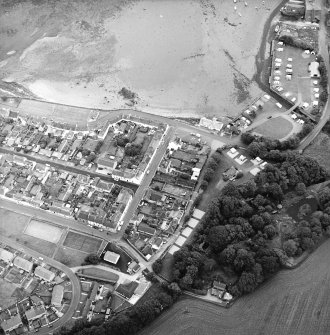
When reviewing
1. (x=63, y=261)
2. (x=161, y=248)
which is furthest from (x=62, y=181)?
(x=161, y=248)

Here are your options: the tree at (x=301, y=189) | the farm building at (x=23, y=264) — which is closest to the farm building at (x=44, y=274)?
the farm building at (x=23, y=264)

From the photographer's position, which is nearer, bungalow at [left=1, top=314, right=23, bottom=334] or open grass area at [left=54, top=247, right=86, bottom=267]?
bungalow at [left=1, top=314, right=23, bottom=334]

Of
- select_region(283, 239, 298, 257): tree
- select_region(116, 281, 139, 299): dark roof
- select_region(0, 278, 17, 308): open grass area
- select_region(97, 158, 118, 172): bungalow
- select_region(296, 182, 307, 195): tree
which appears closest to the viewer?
select_region(116, 281, 139, 299): dark roof

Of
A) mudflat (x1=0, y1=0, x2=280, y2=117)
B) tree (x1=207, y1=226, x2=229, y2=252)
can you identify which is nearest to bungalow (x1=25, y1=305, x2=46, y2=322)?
tree (x1=207, y1=226, x2=229, y2=252)

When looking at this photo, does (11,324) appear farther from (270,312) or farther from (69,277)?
(270,312)

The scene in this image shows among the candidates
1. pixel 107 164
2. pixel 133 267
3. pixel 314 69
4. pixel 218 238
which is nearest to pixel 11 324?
pixel 133 267

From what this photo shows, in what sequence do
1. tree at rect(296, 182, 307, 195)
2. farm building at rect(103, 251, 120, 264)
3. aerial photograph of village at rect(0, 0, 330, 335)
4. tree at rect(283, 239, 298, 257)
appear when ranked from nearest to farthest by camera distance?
aerial photograph of village at rect(0, 0, 330, 335)
tree at rect(283, 239, 298, 257)
farm building at rect(103, 251, 120, 264)
tree at rect(296, 182, 307, 195)

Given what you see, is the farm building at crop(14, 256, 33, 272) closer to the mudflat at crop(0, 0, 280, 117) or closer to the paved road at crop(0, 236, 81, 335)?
the paved road at crop(0, 236, 81, 335)

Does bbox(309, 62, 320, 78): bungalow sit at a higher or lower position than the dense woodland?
higher
